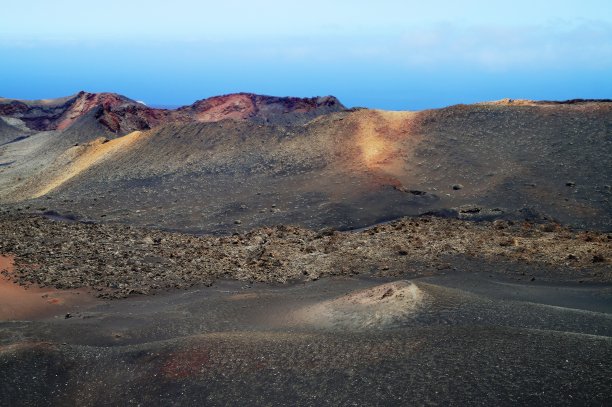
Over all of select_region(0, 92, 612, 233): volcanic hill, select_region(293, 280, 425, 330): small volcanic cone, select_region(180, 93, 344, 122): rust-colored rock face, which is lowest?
select_region(293, 280, 425, 330): small volcanic cone

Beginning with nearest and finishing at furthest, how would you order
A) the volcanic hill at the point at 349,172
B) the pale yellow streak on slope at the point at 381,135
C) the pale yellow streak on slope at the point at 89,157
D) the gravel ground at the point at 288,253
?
the gravel ground at the point at 288,253
the volcanic hill at the point at 349,172
the pale yellow streak on slope at the point at 381,135
the pale yellow streak on slope at the point at 89,157

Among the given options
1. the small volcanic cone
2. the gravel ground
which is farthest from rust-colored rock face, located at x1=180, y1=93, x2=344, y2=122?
the small volcanic cone

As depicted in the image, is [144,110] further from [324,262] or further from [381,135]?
[324,262]

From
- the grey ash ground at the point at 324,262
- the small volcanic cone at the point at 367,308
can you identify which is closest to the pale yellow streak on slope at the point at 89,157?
the grey ash ground at the point at 324,262

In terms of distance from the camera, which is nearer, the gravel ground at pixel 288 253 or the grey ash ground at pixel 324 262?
the grey ash ground at pixel 324 262

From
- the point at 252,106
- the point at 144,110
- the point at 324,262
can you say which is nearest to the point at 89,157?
the point at 144,110

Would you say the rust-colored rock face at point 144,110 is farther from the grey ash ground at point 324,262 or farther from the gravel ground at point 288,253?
the gravel ground at point 288,253

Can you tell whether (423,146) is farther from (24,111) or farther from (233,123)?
(24,111)

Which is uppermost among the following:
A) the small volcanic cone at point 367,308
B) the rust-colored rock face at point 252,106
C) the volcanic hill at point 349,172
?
the rust-colored rock face at point 252,106

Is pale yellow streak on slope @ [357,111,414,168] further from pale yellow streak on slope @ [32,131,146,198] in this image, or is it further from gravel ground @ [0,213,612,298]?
pale yellow streak on slope @ [32,131,146,198]
